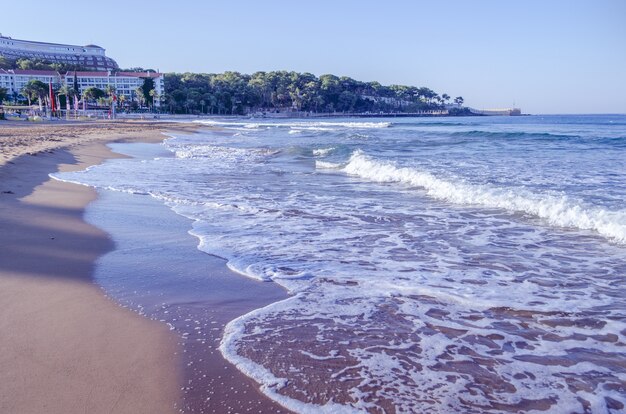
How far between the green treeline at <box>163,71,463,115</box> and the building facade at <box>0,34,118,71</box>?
28.5 meters

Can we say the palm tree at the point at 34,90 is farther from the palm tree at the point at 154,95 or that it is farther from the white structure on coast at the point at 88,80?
the palm tree at the point at 154,95

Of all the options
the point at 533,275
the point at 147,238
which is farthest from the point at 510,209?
the point at 147,238

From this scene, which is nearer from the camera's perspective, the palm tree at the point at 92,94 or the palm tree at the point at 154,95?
the palm tree at the point at 92,94

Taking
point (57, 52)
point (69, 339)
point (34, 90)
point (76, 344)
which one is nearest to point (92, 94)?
point (34, 90)

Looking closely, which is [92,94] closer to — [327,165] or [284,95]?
[284,95]

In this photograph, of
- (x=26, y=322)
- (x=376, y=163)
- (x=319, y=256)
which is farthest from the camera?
(x=376, y=163)

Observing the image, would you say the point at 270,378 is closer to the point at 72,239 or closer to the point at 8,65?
the point at 72,239

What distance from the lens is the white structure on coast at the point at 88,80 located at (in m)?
103

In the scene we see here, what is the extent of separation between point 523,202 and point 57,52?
160049mm

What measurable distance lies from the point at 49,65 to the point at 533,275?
139038 mm

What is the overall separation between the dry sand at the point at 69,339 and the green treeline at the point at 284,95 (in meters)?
112

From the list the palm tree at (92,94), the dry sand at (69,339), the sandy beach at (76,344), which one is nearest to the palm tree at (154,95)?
the palm tree at (92,94)

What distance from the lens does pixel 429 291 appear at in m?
4.47

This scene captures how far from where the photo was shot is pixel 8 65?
118m
